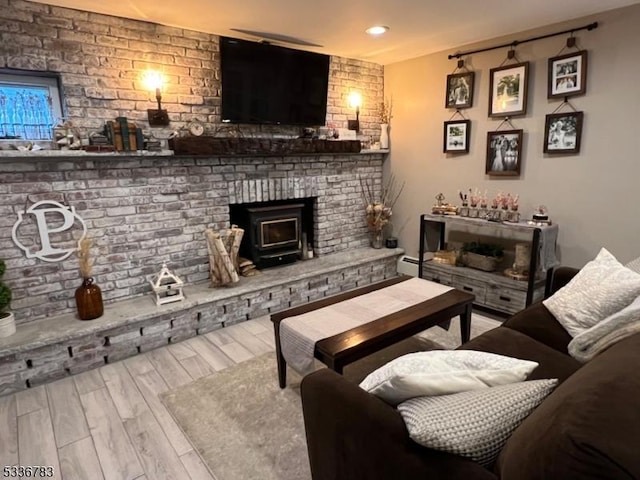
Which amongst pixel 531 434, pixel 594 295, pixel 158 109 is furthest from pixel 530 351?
pixel 158 109

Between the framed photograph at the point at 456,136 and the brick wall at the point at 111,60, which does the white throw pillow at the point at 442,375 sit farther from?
the framed photograph at the point at 456,136

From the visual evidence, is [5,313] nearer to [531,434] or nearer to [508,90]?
[531,434]

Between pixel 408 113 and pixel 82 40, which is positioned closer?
pixel 82 40

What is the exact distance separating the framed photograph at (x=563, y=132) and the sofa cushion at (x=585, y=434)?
110 inches

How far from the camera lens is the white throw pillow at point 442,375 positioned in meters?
1.13

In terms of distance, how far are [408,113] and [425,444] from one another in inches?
158

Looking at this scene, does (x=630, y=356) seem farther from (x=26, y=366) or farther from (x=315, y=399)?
(x=26, y=366)

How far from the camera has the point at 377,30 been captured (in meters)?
3.28

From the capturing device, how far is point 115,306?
9.89 ft

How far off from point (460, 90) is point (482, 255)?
166 cm

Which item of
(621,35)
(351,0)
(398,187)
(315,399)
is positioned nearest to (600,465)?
(315,399)

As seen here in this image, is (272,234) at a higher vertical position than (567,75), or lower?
lower

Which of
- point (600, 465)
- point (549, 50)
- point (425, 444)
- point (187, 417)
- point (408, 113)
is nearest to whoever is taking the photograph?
point (600, 465)

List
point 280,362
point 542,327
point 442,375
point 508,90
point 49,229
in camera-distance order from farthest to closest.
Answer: point 508,90 < point 49,229 < point 280,362 < point 542,327 < point 442,375
